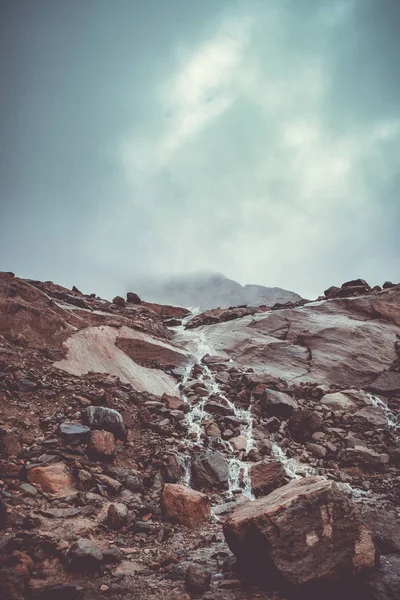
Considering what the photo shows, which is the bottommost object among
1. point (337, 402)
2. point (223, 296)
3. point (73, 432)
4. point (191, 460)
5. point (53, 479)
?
point (53, 479)

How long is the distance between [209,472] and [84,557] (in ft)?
18.6

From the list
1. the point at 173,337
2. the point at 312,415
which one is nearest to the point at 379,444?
the point at 312,415

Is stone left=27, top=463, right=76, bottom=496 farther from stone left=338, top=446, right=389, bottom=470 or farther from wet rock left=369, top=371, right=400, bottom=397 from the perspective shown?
wet rock left=369, top=371, right=400, bottom=397

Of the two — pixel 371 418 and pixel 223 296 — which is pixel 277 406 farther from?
pixel 223 296

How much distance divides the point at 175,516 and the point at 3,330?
39.0 ft

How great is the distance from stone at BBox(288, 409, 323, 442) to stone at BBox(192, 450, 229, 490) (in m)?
4.39

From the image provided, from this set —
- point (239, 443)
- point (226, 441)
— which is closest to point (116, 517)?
point (226, 441)

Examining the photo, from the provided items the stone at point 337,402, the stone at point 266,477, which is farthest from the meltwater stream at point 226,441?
the stone at point 337,402

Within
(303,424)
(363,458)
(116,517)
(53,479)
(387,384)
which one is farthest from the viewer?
(387,384)

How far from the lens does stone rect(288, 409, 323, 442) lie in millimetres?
14367

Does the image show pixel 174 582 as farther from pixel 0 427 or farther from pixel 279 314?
pixel 279 314

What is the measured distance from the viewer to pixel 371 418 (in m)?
15.6

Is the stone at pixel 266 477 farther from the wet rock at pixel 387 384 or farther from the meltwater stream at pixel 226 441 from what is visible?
the wet rock at pixel 387 384

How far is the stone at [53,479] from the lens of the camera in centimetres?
814
